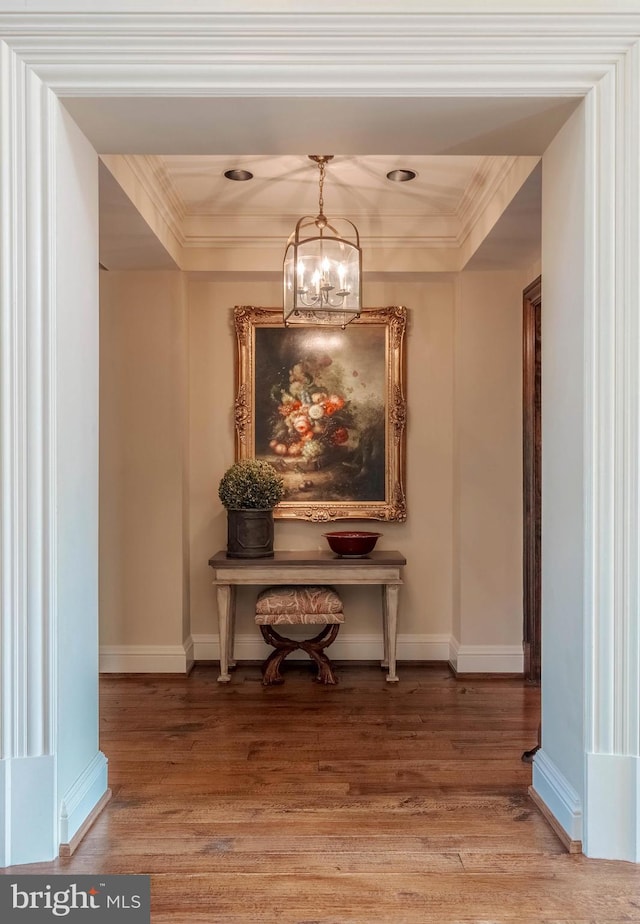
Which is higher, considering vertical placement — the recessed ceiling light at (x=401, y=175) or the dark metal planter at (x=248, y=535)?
the recessed ceiling light at (x=401, y=175)

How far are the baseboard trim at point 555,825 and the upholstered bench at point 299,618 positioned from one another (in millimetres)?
1619

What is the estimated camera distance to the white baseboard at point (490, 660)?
14.0ft

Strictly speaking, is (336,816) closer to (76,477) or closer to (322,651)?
(76,477)

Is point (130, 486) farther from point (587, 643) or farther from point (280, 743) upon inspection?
point (587, 643)

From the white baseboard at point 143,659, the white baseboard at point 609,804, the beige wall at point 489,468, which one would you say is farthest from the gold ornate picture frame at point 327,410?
the white baseboard at point 609,804

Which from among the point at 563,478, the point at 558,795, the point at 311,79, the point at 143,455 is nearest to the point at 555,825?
the point at 558,795

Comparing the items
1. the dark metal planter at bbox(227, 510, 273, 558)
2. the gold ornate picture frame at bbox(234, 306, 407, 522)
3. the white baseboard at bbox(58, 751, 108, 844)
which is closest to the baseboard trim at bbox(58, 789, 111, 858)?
the white baseboard at bbox(58, 751, 108, 844)

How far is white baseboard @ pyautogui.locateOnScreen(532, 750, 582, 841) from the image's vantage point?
2.21 m

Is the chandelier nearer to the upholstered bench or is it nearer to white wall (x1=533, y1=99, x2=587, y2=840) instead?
white wall (x1=533, y1=99, x2=587, y2=840)

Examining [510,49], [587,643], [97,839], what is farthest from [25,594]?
[510,49]

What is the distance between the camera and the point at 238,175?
3.68 m

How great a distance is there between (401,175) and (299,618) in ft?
8.25

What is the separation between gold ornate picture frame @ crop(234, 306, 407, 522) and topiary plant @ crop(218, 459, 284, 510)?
320 millimetres

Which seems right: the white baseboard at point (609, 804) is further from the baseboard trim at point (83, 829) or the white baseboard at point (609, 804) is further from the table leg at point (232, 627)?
the table leg at point (232, 627)
